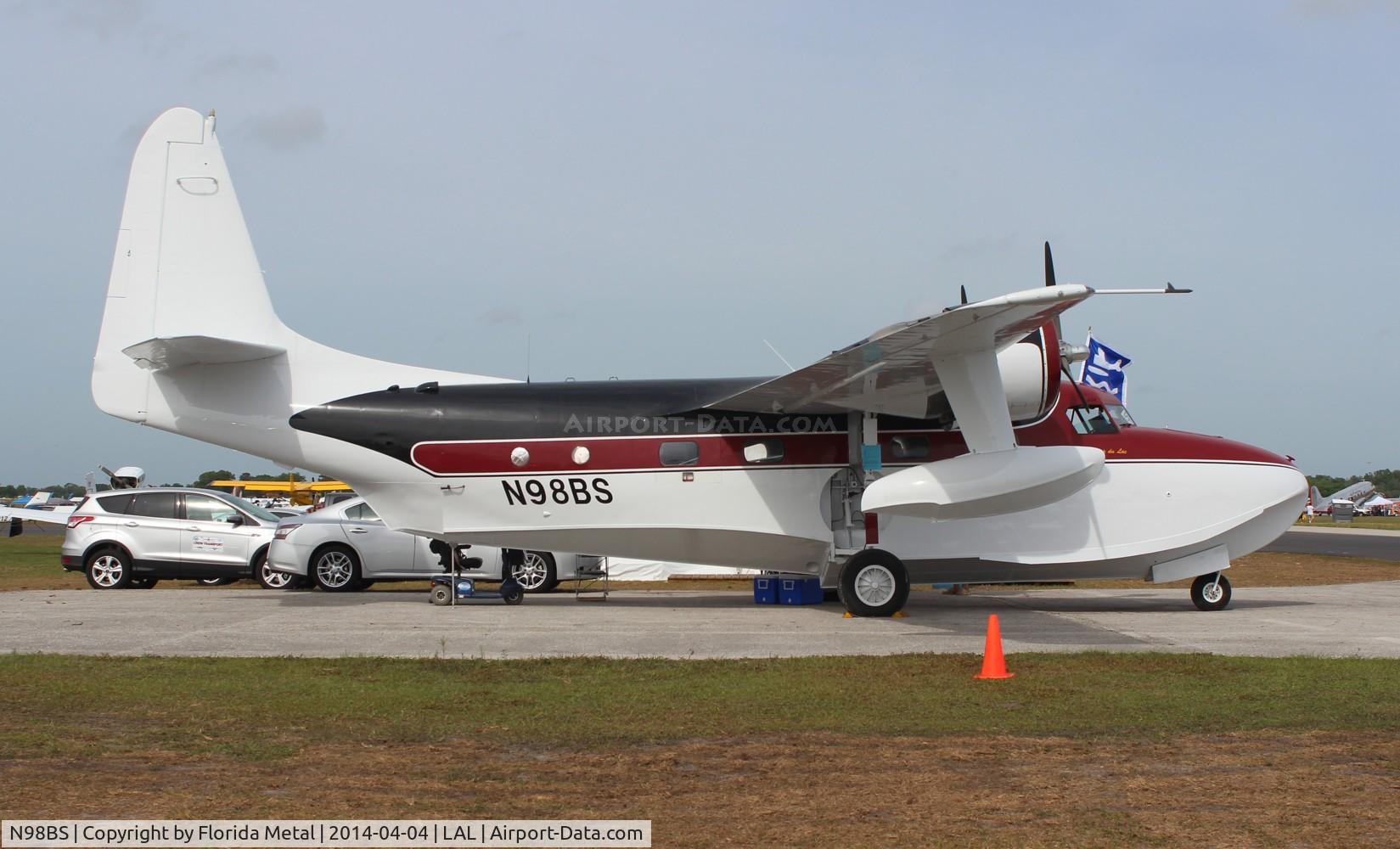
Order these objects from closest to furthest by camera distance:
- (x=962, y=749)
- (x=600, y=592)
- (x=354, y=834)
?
(x=354, y=834) → (x=962, y=749) → (x=600, y=592)

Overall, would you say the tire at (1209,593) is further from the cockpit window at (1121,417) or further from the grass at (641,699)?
the grass at (641,699)

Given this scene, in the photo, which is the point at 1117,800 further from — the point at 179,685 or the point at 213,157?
the point at 213,157

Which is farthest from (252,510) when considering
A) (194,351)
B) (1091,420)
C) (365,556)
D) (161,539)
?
(1091,420)

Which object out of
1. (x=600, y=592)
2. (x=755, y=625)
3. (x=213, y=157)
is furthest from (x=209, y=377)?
(x=755, y=625)

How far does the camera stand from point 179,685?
9.41 metres

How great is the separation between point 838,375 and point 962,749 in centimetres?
706

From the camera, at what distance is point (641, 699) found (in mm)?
9055

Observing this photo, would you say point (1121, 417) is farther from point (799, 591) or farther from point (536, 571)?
point (536, 571)

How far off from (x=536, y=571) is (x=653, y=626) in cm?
593

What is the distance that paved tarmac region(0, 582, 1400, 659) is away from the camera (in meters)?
12.0

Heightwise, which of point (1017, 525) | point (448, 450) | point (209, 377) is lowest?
point (1017, 525)

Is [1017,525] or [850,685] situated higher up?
[1017,525]

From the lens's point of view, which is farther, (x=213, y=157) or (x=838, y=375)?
(x=213, y=157)

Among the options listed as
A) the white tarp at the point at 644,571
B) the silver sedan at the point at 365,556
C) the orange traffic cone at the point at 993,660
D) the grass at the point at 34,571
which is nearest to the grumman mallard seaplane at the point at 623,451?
the silver sedan at the point at 365,556
